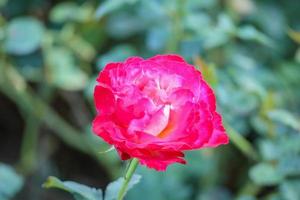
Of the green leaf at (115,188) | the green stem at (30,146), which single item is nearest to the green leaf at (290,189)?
the green leaf at (115,188)

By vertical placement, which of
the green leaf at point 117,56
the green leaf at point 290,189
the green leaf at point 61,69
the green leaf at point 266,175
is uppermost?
the green leaf at point 117,56

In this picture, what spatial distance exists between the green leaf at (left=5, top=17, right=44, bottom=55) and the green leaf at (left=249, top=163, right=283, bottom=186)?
1.69 feet

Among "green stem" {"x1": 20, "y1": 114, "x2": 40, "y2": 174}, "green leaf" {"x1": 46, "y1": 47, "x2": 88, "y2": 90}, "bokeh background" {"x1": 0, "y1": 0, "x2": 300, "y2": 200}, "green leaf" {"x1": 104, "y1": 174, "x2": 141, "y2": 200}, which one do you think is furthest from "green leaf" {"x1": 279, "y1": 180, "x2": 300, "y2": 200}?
"green stem" {"x1": 20, "y1": 114, "x2": 40, "y2": 174}

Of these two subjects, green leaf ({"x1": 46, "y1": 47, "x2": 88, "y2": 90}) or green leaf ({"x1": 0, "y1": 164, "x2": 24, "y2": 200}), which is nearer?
green leaf ({"x1": 0, "y1": 164, "x2": 24, "y2": 200})

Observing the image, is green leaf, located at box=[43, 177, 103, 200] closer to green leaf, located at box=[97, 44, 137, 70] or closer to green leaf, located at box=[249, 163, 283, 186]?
green leaf, located at box=[249, 163, 283, 186]

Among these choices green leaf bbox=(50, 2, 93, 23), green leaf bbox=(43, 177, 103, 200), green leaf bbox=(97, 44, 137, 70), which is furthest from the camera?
green leaf bbox=(50, 2, 93, 23)

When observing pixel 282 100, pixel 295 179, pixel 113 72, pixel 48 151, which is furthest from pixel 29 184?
pixel 113 72

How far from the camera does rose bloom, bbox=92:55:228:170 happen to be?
646 millimetres

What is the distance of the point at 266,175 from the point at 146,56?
50cm

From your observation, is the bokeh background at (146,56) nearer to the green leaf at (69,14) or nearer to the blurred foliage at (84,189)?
the green leaf at (69,14)

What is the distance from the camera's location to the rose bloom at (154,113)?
2.12 ft

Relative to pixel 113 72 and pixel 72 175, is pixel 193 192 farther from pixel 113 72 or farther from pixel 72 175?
pixel 113 72

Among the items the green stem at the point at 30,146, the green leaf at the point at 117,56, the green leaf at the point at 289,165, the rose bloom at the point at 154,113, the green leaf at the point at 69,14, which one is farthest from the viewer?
the green stem at the point at 30,146

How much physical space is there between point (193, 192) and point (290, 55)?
19.8 inches
